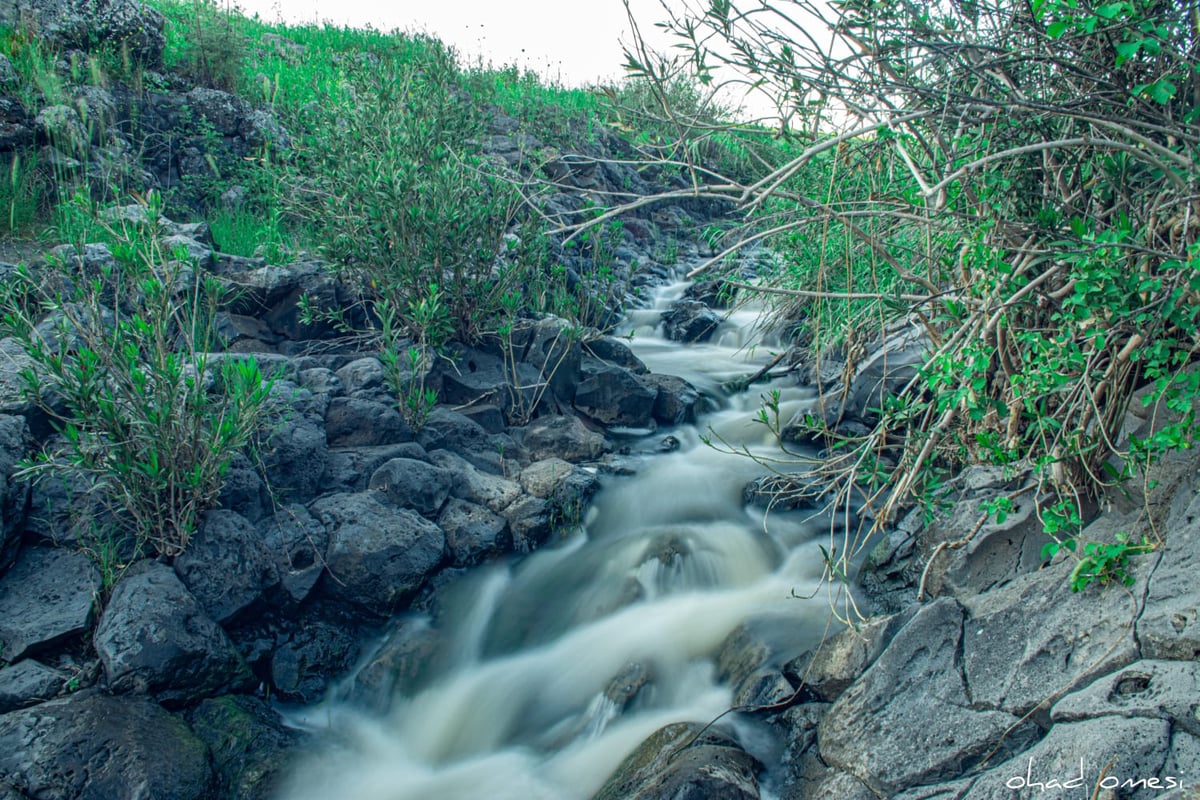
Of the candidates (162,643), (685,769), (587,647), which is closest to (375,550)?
(162,643)

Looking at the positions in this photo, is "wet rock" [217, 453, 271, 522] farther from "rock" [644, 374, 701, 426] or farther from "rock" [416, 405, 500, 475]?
"rock" [644, 374, 701, 426]

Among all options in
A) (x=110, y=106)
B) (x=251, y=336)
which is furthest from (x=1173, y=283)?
(x=110, y=106)

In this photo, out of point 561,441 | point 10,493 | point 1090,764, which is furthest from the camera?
point 561,441

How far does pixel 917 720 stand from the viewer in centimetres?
262

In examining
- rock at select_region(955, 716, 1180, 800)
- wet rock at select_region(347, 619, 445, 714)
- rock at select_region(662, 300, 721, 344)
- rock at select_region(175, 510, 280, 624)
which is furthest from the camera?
rock at select_region(662, 300, 721, 344)

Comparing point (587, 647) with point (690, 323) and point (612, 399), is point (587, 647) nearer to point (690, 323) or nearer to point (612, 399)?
point (612, 399)

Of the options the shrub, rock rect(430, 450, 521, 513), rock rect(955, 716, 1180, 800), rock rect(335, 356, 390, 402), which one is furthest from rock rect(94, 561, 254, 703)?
rock rect(955, 716, 1180, 800)

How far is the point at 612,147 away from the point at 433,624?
1150 cm

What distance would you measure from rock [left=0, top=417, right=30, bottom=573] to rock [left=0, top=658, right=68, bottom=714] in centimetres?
53

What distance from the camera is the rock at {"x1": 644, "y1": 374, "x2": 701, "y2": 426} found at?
21.1 feet

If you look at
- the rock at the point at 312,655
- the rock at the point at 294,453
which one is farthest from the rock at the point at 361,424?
the rock at the point at 312,655

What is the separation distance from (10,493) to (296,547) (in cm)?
125

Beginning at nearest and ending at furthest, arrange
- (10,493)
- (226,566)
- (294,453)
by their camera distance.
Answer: (10,493)
(226,566)
(294,453)

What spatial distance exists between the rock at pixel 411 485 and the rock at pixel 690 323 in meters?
4.68
